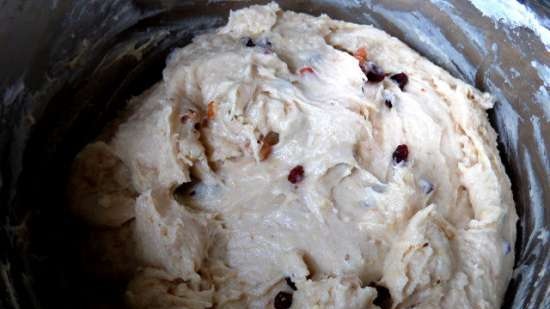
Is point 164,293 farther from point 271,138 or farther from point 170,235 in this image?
point 271,138

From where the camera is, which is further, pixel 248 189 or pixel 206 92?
pixel 206 92

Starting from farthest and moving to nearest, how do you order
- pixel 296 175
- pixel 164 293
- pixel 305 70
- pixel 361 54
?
pixel 361 54 → pixel 305 70 → pixel 296 175 → pixel 164 293

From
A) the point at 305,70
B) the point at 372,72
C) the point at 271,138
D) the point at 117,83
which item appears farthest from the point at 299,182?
the point at 117,83

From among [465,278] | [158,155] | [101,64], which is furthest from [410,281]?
[101,64]

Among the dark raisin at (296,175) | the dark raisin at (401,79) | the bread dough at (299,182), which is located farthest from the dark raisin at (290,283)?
the dark raisin at (401,79)

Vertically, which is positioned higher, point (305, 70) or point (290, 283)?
point (305, 70)

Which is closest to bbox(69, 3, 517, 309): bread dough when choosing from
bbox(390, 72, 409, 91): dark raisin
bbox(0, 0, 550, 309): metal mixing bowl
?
bbox(390, 72, 409, 91): dark raisin

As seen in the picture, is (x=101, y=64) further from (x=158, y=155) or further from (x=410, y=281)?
(x=410, y=281)
